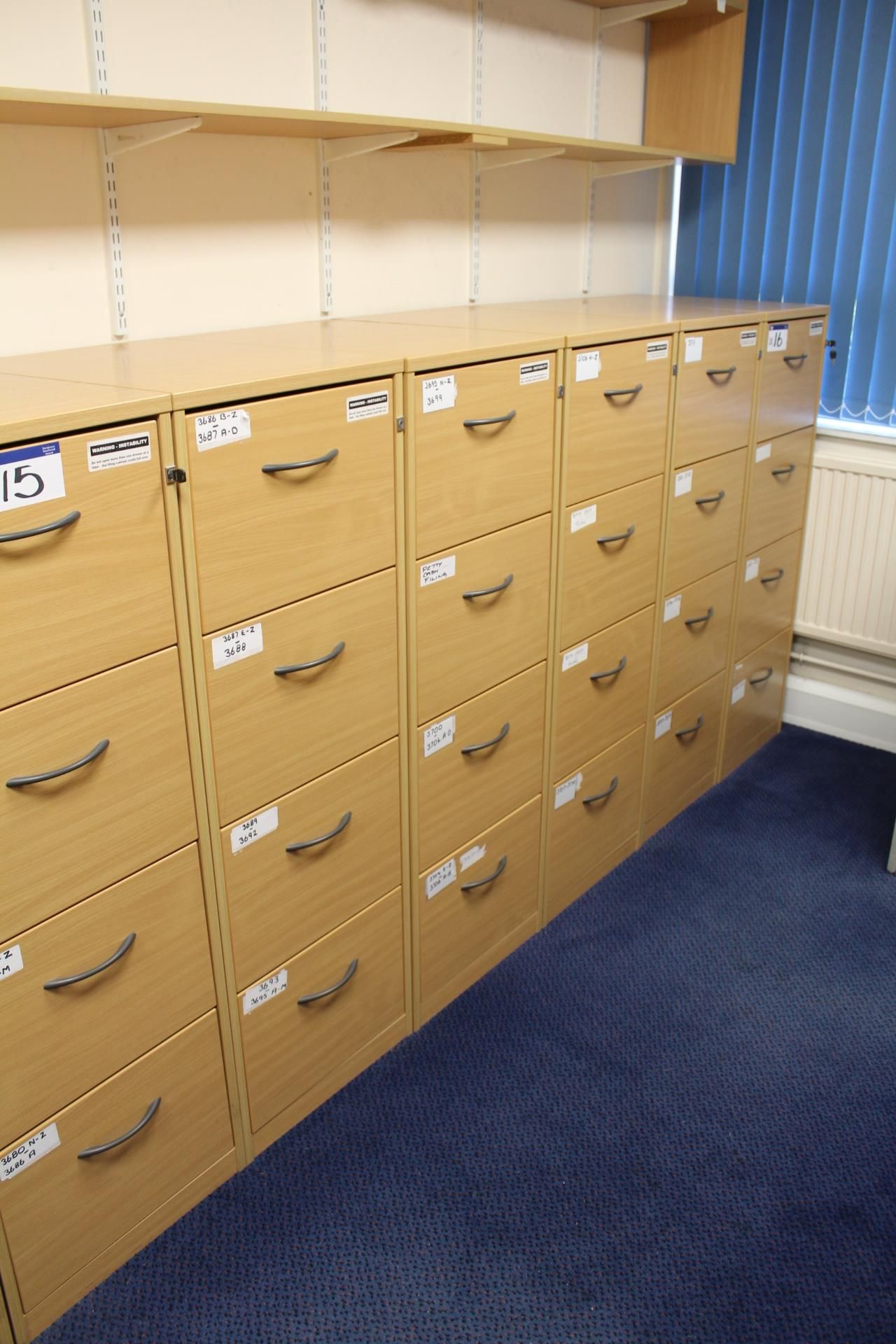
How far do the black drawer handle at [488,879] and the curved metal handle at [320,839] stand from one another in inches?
17.0

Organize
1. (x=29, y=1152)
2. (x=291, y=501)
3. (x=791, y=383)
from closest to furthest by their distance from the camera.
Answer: (x=29, y=1152)
(x=291, y=501)
(x=791, y=383)

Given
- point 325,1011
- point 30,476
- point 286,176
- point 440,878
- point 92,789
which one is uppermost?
point 286,176

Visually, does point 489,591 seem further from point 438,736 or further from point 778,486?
point 778,486

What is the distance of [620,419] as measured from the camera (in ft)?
7.30

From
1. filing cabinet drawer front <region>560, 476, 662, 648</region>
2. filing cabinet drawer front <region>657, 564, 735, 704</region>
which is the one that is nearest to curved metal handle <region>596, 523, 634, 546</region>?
filing cabinet drawer front <region>560, 476, 662, 648</region>

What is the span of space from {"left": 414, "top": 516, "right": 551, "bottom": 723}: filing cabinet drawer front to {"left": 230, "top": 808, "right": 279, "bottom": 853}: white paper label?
1.19 feet

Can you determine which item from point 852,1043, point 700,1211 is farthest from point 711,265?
point 700,1211

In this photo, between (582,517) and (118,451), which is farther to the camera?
(582,517)

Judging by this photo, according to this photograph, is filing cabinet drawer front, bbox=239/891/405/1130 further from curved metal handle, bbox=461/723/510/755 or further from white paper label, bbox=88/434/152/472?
white paper label, bbox=88/434/152/472

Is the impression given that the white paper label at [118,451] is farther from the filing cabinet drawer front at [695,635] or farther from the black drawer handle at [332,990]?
the filing cabinet drawer front at [695,635]

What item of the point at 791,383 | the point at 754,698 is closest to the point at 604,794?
the point at 754,698

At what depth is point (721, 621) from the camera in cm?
288

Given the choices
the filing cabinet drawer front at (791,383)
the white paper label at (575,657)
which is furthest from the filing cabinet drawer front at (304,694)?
the filing cabinet drawer front at (791,383)

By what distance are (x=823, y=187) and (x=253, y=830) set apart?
95.5 inches
